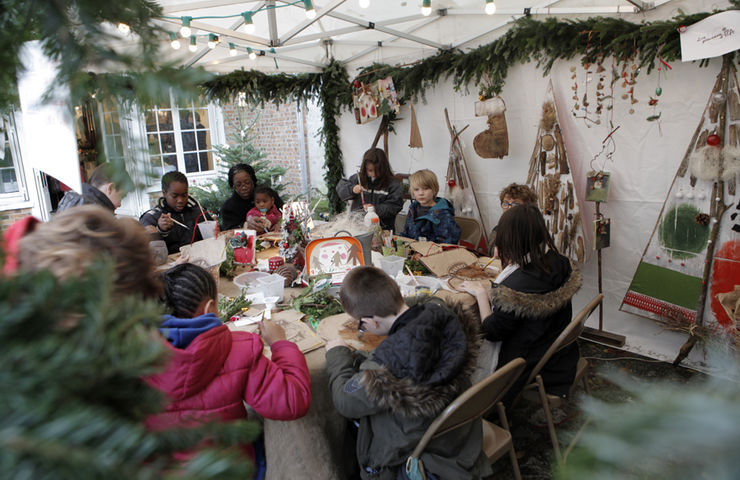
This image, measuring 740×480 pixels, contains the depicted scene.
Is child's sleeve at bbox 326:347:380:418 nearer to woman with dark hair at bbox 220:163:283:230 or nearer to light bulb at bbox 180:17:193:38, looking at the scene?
light bulb at bbox 180:17:193:38

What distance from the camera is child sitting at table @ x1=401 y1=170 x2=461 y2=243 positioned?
12.5ft

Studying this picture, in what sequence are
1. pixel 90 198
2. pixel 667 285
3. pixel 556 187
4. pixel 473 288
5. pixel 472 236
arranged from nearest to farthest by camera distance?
pixel 90 198 < pixel 473 288 < pixel 667 285 < pixel 556 187 < pixel 472 236

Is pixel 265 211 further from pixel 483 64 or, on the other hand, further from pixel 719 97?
pixel 719 97

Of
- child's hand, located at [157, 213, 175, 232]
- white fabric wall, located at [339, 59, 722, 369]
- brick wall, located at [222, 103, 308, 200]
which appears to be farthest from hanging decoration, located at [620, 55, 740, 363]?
brick wall, located at [222, 103, 308, 200]

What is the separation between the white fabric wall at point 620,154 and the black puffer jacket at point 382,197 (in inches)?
34.5

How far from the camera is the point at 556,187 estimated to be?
373 centimetres

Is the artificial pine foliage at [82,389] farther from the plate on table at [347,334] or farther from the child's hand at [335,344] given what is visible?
the plate on table at [347,334]

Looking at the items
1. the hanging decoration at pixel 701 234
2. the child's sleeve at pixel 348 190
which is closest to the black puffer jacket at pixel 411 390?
the hanging decoration at pixel 701 234

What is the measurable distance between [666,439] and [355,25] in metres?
4.69

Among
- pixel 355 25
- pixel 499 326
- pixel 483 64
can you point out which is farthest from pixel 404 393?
pixel 355 25

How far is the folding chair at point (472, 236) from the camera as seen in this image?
4176 mm

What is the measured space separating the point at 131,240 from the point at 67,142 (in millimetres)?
222

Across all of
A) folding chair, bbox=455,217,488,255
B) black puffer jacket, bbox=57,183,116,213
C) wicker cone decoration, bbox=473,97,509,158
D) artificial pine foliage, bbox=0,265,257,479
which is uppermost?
wicker cone decoration, bbox=473,97,509,158

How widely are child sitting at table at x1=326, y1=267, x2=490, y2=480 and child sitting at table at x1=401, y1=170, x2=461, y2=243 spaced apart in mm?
2133
